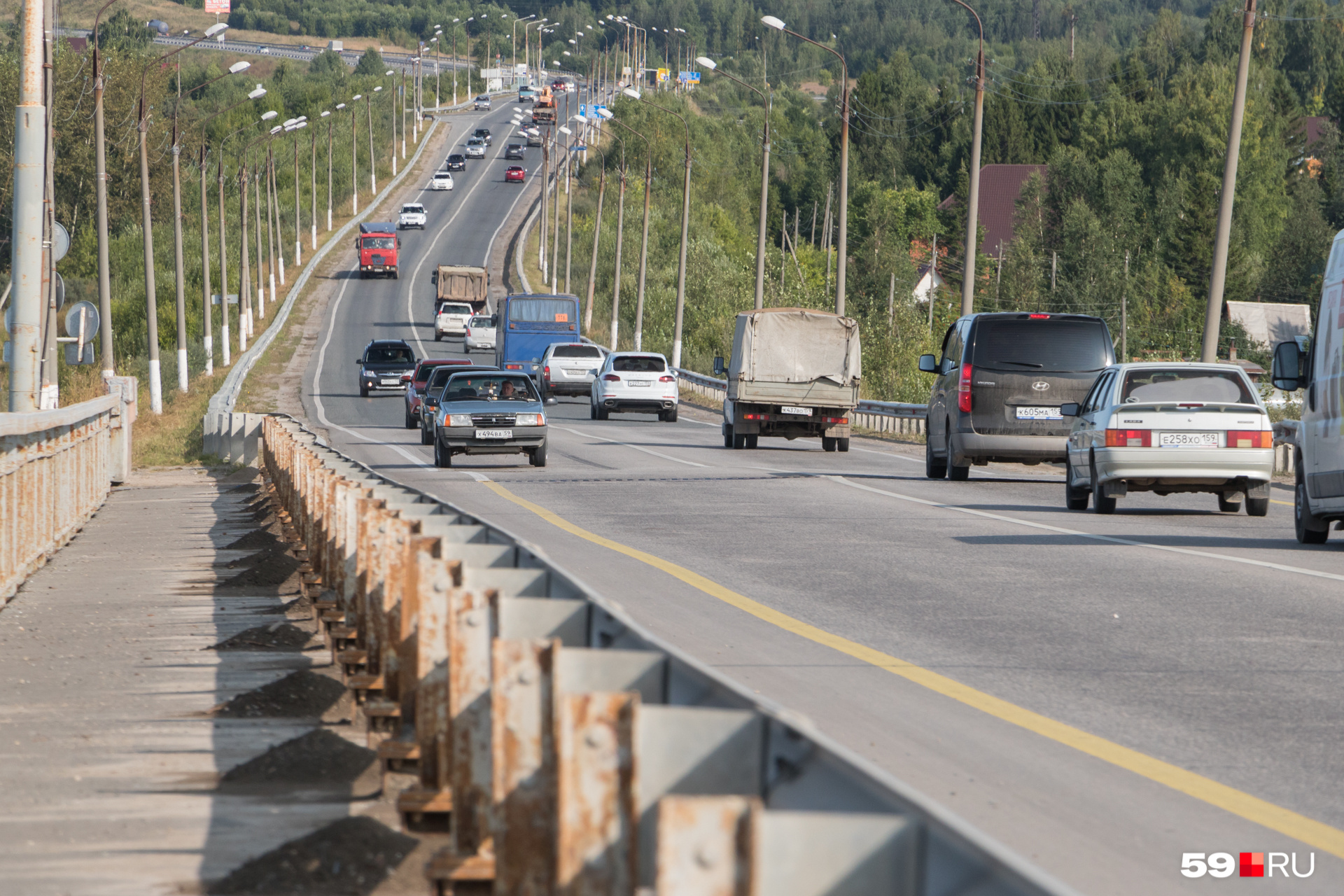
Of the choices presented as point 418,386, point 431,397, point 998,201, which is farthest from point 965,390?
point 998,201

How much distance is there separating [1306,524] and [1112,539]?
1591 millimetres

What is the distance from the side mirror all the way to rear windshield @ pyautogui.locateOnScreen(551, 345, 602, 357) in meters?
36.9

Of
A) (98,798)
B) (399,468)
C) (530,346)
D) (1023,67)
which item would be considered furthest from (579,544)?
(1023,67)

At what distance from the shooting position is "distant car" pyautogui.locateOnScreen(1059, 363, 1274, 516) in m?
17.0

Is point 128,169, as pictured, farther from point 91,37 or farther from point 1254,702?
point 1254,702

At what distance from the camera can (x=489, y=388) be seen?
95.2ft

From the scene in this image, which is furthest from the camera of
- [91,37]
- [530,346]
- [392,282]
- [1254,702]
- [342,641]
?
[392,282]

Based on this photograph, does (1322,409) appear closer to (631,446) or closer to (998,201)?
(631,446)

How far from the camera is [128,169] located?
130m

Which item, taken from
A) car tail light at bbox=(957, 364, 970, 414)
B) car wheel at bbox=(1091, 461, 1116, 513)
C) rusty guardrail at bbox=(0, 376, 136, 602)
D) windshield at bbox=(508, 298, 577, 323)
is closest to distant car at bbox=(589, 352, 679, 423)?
windshield at bbox=(508, 298, 577, 323)

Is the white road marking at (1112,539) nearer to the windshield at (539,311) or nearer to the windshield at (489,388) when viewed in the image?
the windshield at (489,388)

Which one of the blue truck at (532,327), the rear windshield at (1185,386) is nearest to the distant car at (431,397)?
the rear windshield at (1185,386)

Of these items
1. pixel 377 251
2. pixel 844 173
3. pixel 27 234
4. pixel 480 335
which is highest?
pixel 844 173

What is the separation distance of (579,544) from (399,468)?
510 inches
